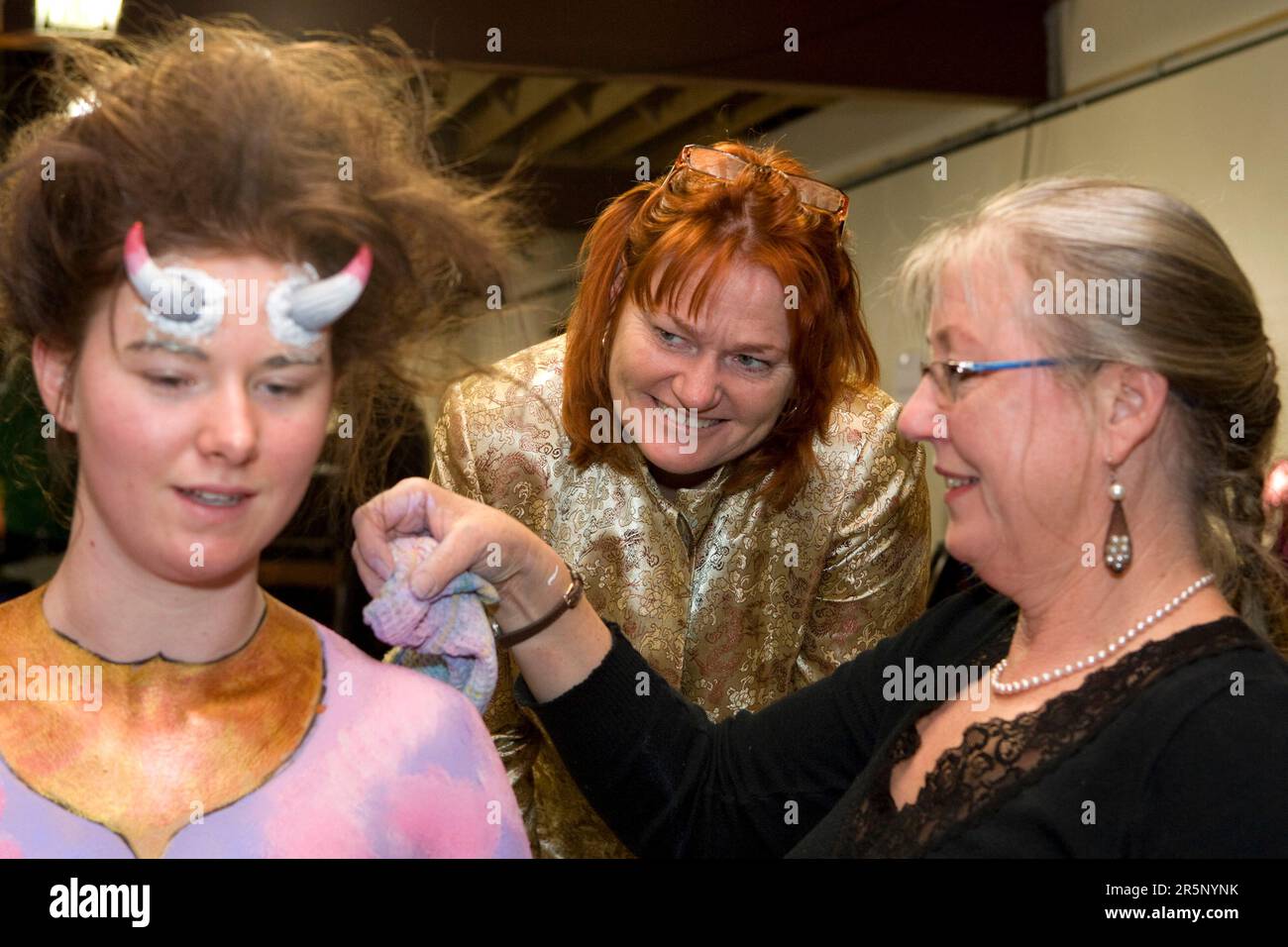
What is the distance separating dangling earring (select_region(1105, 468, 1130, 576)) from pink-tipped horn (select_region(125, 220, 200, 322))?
0.81m

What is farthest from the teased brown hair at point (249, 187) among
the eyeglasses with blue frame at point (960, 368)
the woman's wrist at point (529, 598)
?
the eyeglasses with blue frame at point (960, 368)

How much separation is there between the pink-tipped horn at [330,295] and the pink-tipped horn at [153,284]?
0.09 m

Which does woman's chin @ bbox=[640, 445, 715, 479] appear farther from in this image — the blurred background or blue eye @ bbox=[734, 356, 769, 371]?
the blurred background

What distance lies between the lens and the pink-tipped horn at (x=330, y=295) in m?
1.22

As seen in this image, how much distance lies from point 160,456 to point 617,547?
2.83 ft

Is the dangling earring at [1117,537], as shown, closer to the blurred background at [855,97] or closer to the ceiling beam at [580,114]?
the blurred background at [855,97]

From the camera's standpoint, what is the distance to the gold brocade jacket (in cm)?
195

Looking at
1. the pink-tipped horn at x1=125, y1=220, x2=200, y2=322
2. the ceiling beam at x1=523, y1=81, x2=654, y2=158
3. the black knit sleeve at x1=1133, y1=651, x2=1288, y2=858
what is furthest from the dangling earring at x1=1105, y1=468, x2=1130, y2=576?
the ceiling beam at x1=523, y1=81, x2=654, y2=158

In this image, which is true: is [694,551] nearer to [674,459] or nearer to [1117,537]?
[674,459]

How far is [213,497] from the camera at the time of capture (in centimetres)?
120

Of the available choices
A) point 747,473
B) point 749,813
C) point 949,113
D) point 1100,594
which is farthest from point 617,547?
point 949,113

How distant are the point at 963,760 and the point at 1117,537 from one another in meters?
0.24

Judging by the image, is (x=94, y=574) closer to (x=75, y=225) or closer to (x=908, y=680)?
(x=75, y=225)

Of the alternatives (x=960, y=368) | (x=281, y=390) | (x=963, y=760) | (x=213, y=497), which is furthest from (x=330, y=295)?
(x=963, y=760)
